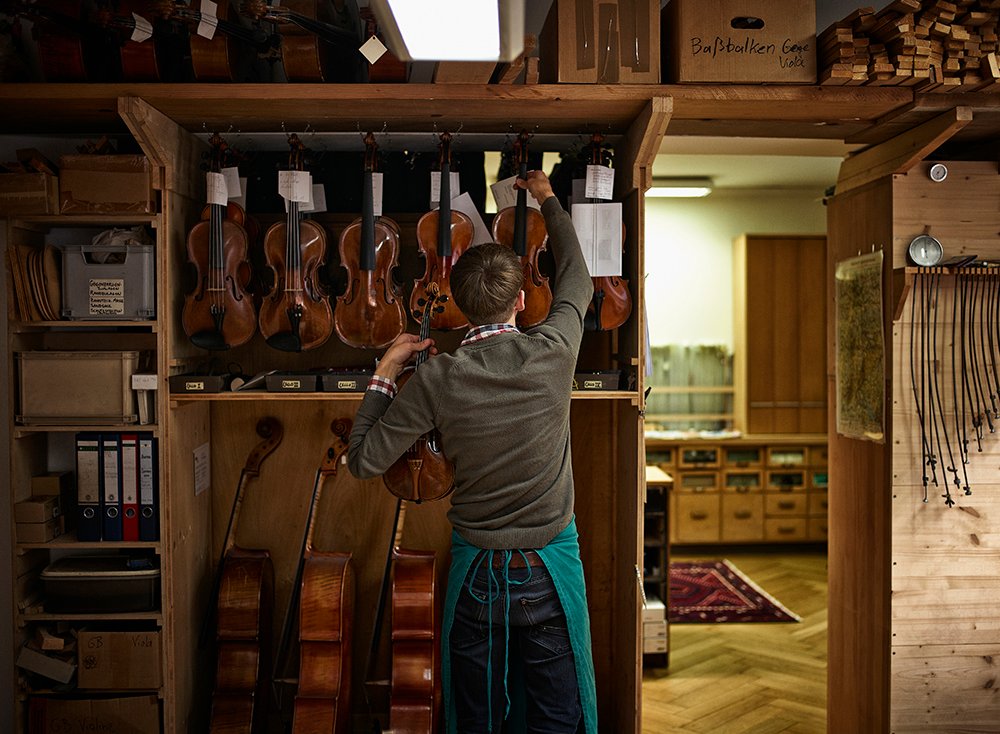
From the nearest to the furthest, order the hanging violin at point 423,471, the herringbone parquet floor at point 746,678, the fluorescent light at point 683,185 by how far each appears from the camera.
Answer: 1. the hanging violin at point 423,471
2. the herringbone parquet floor at point 746,678
3. the fluorescent light at point 683,185

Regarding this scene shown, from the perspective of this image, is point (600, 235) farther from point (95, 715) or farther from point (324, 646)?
point (95, 715)

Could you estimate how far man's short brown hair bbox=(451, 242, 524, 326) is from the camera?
200cm

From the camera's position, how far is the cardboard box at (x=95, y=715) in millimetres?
2621

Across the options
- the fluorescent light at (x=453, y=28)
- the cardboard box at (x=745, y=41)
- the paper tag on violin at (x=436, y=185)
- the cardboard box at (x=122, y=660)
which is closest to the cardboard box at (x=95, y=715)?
the cardboard box at (x=122, y=660)

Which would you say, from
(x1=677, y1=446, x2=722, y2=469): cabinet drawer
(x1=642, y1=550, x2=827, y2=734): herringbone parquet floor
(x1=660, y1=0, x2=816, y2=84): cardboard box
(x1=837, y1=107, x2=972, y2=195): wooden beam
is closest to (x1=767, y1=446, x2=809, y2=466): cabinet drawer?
(x1=677, y1=446, x2=722, y2=469): cabinet drawer

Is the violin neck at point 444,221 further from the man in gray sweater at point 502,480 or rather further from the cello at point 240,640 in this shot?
the cello at point 240,640

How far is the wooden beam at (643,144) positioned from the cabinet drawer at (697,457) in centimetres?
365

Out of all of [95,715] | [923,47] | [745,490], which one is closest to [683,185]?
[745,490]

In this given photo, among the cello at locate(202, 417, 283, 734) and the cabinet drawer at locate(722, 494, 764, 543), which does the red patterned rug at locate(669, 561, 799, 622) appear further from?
the cello at locate(202, 417, 283, 734)

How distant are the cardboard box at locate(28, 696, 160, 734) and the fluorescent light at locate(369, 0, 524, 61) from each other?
7.02ft

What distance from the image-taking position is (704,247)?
674 cm

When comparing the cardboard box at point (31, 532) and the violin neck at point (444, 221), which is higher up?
the violin neck at point (444, 221)

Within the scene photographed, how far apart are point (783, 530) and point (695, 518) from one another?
0.67 metres

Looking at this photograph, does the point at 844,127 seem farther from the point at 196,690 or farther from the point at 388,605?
the point at 196,690
